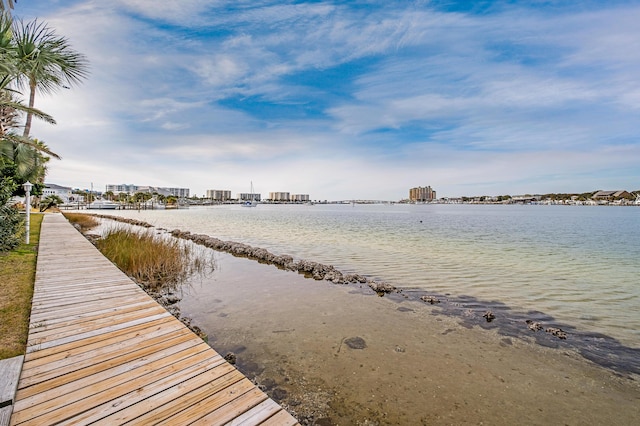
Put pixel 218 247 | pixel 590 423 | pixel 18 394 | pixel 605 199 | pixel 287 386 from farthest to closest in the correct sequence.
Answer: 1. pixel 605 199
2. pixel 218 247
3. pixel 287 386
4. pixel 590 423
5. pixel 18 394

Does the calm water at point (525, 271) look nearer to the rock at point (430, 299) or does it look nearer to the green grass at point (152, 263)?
the rock at point (430, 299)

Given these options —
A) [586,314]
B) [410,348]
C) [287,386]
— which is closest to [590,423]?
[410,348]

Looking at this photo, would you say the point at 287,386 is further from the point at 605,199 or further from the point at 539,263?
the point at 605,199

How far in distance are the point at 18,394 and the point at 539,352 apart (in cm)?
768

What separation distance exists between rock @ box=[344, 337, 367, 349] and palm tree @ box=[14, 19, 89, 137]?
37.0 ft

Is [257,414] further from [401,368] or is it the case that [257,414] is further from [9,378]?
[401,368]

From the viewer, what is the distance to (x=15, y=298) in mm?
5555

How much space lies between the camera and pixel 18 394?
2.58 metres

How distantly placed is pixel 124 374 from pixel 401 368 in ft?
13.1

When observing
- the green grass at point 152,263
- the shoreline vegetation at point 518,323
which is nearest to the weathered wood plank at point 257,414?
the shoreline vegetation at point 518,323

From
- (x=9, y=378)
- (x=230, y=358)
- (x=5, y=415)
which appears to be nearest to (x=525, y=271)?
(x=230, y=358)

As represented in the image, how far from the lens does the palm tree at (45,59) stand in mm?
8766

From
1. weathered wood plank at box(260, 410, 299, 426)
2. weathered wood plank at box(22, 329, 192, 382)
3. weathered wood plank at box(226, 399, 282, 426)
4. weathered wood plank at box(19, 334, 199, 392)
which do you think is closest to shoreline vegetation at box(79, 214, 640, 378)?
weathered wood plank at box(22, 329, 192, 382)

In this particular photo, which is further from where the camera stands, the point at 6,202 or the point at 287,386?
the point at 6,202
